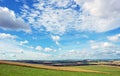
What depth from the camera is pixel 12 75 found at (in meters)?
43.6

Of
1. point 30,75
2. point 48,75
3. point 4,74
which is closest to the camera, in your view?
point 4,74

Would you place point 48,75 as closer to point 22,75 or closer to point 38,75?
point 38,75

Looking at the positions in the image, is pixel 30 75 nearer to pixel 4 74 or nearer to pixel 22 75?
pixel 22 75

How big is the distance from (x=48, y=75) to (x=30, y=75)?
16.9 feet

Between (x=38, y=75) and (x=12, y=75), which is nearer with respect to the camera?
(x=12, y=75)

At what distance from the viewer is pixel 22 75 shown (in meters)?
45.9

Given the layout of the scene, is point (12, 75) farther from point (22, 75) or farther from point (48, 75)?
point (48, 75)

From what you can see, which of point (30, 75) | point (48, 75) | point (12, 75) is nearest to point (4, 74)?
point (12, 75)

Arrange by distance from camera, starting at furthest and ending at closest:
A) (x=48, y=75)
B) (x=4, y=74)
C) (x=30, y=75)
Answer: (x=48, y=75) → (x=30, y=75) → (x=4, y=74)

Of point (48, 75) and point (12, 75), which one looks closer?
point (12, 75)

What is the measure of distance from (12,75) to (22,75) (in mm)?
2864

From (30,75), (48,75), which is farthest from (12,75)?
(48,75)

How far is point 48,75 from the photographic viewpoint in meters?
50.7

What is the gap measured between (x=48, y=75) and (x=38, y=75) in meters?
2.92
